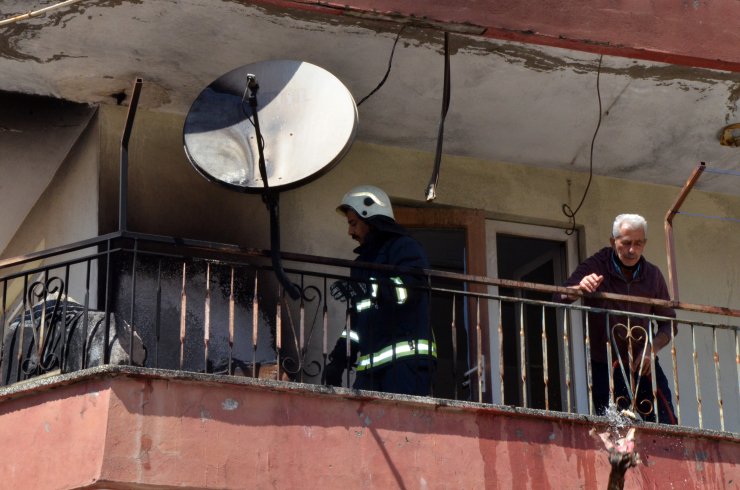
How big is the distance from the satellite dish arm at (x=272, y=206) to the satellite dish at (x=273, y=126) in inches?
1.8

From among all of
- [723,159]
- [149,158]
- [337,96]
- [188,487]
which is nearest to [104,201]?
[149,158]

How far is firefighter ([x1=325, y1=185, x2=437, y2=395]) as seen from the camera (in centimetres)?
995

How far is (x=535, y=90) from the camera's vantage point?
37.3 feet

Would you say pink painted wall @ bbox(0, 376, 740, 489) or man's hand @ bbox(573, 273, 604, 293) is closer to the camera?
pink painted wall @ bbox(0, 376, 740, 489)

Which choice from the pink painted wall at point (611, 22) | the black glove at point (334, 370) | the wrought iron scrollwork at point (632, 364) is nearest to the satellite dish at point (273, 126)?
the pink painted wall at point (611, 22)

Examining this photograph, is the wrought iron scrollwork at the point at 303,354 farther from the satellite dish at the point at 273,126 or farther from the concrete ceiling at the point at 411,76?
the concrete ceiling at the point at 411,76

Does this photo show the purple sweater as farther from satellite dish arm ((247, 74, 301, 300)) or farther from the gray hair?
satellite dish arm ((247, 74, 301, 300))

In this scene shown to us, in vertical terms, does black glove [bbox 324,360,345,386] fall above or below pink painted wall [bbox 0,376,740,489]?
above

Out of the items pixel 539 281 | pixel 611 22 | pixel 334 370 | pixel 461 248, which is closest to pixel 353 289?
pixel 334 370

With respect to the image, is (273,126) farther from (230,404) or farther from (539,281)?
(539,281)

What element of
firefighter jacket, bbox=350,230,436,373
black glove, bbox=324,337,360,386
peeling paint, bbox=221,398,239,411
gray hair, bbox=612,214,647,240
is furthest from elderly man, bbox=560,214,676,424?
peeling paint, bbox=221,398,239,411

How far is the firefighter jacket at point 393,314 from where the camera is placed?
9.97 m

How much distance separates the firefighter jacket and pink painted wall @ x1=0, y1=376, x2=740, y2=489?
1.52ft

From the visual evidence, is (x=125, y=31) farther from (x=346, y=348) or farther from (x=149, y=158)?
(x=346, y=348)
